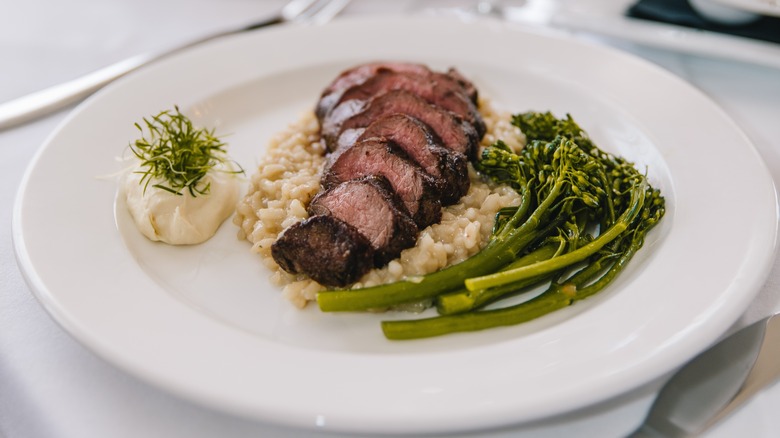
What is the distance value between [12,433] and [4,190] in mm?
1916

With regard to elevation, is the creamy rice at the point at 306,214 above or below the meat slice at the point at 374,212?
below

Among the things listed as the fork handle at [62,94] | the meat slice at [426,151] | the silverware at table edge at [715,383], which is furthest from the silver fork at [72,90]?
the silverware at table edge at [715,383]

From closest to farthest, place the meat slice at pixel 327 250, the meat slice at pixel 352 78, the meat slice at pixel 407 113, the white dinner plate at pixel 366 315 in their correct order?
the white dinner plate at pixel 366 315 → the meat slice at pixel 327 250 → the meat slice at pixel 407 113 → the meat slice at pixel 352 78

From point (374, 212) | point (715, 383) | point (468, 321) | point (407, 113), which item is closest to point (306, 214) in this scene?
point (374, 212)

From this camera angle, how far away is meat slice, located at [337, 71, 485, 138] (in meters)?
4.00

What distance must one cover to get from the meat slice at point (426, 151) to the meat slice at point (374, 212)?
1.04 feet

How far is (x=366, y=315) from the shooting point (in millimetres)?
2906

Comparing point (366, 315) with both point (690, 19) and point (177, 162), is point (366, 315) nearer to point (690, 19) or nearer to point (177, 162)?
point (177, 162)

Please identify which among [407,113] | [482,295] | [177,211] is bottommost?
[482,295]

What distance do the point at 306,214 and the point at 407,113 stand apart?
3.16ft

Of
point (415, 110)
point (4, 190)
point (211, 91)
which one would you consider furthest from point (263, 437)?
point (211, 91)

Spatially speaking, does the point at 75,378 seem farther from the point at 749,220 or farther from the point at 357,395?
the point at 749,220

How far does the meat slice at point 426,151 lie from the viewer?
3402mm

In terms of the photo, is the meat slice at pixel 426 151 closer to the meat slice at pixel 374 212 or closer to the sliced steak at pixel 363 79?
the meat slice at pixel 374 212
